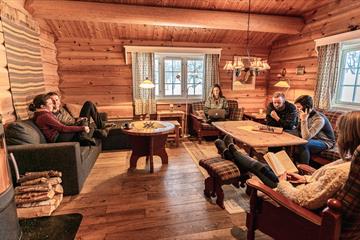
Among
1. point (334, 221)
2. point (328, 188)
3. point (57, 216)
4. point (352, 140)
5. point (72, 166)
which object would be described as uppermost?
point (352, 140)

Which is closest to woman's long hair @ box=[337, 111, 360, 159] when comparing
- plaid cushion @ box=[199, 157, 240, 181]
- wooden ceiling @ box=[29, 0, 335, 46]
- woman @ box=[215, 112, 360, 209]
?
woman @ box=[215, 112, 360, 209]

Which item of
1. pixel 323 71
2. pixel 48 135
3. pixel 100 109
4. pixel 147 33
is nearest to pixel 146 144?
pixel 48 135

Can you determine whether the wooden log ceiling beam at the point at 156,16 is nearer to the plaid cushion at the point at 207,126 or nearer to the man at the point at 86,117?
the man at the point at 86,117

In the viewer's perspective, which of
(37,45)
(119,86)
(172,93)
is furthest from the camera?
(172,93)

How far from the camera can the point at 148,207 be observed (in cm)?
222

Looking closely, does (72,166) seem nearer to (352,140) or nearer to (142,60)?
(352,140)

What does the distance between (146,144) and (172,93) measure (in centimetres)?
229

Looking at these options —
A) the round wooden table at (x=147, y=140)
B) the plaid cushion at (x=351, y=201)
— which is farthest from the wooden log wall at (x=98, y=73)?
the plaid cushion at (x=351, y=201)

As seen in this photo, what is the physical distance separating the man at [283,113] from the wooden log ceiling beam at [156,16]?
1640 mm

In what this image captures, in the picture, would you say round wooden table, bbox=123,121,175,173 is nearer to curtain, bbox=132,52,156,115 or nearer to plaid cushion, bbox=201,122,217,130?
plaid cushion, bbox=201,122,217,130

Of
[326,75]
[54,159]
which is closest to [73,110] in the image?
[54,159]

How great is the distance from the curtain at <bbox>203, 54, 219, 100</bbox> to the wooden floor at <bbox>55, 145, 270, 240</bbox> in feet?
8.16

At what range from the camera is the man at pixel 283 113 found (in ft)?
10.7

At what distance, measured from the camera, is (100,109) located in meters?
4.80
